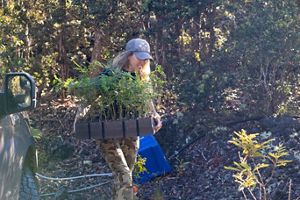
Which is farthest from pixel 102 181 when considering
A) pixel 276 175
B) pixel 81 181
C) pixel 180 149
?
pixel 276 175

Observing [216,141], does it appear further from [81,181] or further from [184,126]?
[81,181]

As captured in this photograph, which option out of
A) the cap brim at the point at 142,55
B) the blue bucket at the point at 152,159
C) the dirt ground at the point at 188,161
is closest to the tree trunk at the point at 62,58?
the dirt ground at the point at 188,161

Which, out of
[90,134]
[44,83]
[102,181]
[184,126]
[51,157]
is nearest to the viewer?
[90,134]

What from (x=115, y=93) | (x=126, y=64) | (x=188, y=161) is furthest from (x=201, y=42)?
(x=115, y=93)

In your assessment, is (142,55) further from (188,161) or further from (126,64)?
(188,161)

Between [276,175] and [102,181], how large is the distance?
2.20 metres

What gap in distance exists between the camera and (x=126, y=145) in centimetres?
662

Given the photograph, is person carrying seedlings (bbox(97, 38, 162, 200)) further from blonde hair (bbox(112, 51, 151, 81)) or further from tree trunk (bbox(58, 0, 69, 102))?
tree trunk (bbox(58, 0, 69, 102))

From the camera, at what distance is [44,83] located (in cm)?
1058

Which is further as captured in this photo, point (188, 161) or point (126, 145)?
point (188, 161)

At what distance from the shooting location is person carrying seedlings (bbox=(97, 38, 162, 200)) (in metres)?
6.29

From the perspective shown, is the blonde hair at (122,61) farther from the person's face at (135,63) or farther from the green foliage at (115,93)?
the green foliage at (115,93)

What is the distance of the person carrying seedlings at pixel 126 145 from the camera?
629cm

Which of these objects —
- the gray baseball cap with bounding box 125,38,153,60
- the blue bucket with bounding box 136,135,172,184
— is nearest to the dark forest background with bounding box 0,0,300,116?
the blue bucket with bounding box 136,135,172,184
